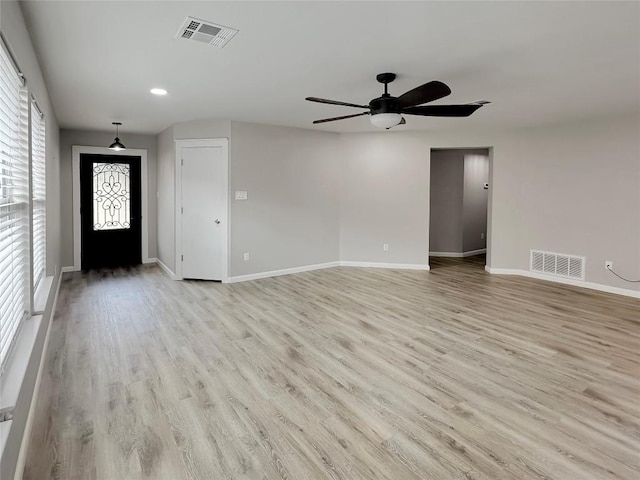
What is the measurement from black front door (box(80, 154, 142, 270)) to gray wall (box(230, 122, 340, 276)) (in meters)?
2.63

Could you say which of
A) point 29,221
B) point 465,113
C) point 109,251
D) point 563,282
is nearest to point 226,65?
point 29,221

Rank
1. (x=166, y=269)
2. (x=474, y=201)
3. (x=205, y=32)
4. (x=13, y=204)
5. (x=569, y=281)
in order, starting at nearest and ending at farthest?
(x=13, y=204)
(x=205, y=32)
(x=569, y=281)
(x=166, y=269)
(x=474, y=201)

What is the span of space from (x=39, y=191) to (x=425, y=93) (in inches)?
143

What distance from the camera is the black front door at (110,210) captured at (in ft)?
21.9

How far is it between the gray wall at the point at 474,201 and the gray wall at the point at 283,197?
300cm

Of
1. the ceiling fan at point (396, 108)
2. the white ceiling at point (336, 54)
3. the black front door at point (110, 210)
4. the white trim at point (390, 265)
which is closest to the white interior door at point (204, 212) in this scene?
the white ceiling at point (336, 54)

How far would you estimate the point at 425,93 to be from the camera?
2943 mm

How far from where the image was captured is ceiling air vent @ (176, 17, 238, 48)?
8.01ft

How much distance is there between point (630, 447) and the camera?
6.54 ft

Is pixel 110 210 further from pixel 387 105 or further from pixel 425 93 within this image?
pixel 425 93

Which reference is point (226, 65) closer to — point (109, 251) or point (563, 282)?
point (109, 251)

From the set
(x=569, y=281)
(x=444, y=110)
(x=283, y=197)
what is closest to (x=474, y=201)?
(x=569, y=281)

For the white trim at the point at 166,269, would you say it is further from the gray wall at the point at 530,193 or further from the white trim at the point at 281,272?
the gray wall at the point at 530,193

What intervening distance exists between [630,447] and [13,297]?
11.4 ft
